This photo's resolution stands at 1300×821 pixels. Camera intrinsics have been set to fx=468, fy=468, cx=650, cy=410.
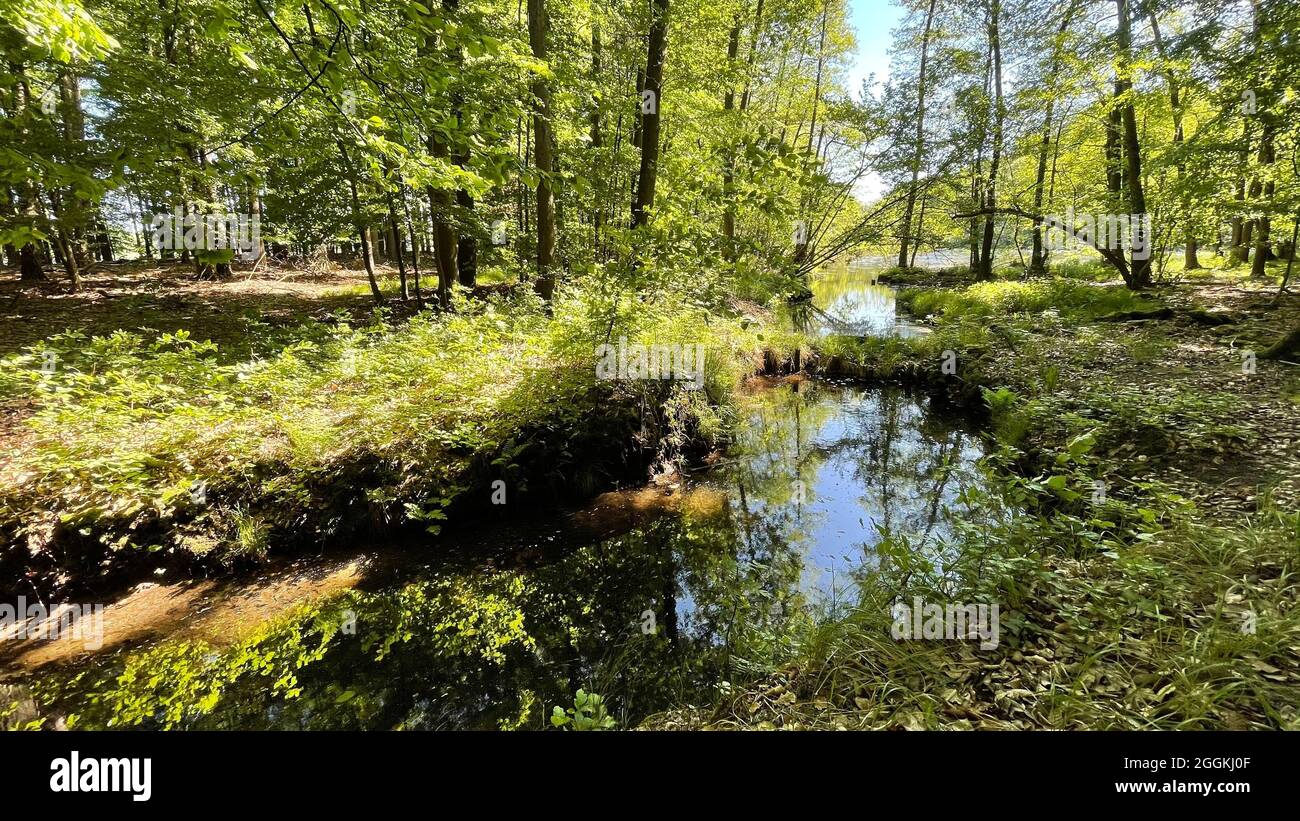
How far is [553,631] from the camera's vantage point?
4070 mm

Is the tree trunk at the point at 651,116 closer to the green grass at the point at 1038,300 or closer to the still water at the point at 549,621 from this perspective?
the still water at the point at 549,621

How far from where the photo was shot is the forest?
9.50 feet

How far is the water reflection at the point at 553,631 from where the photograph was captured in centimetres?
329

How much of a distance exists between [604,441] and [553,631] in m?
2.76

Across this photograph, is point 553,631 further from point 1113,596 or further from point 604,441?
point 1113,596

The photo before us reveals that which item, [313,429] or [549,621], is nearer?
[549,621]

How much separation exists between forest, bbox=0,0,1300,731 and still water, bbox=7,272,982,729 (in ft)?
0.12

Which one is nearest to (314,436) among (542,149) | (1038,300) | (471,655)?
(471,655)

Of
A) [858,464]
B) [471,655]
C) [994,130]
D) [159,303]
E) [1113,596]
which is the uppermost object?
[994,130]

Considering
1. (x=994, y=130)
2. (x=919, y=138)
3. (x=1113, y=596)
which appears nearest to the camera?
(x=1113, y=596)

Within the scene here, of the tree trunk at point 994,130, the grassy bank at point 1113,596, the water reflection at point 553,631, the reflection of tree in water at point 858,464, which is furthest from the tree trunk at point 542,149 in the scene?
the tree trunk at point 994,130

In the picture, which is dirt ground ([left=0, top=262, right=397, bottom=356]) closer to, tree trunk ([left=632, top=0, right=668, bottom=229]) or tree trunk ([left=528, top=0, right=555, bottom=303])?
tree trunk ([left=528, top=0, right=555, bottom=303])

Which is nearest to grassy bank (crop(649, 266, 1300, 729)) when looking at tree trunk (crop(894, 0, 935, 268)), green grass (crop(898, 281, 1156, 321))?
tree trunk (crop(894, 0, 935, 268))

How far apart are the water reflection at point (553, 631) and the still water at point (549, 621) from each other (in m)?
0.02
